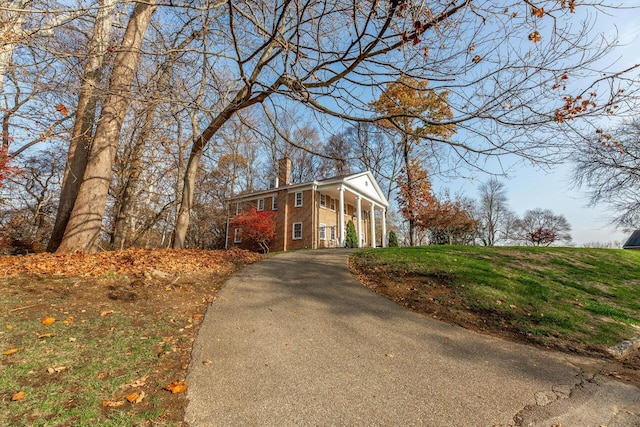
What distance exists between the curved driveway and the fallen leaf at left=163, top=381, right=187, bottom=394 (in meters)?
0.10

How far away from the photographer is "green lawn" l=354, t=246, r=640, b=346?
196 inches

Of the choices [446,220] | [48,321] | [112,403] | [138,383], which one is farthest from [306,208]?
[112,403]

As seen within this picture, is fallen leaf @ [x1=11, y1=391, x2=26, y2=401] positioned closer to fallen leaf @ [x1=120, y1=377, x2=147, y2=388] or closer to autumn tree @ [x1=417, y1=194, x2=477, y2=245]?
fallen leaf @ [x1=120, y1=377, x2=147, y2=388]

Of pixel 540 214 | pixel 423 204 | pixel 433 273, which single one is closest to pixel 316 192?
pixel 423 204

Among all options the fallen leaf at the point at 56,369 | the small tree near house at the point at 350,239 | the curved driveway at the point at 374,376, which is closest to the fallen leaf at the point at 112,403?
the curved driveway at the point at 374,376

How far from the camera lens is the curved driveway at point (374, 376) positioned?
2.51 metres

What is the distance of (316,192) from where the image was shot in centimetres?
2056

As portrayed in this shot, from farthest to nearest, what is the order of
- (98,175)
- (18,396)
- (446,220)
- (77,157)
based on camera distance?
(446,220), (77,157), (98,175), (18,396)

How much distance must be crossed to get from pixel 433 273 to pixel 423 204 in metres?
17.5

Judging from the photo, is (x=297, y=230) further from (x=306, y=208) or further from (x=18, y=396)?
(x=18, y=396)

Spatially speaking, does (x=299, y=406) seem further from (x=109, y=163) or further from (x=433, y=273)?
(x=109, y=163)

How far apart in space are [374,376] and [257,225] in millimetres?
16523

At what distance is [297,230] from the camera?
20625 millimetres

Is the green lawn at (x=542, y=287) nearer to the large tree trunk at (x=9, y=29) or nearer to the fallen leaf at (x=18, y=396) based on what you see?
the fallen leaf at (x=18, y=396)
